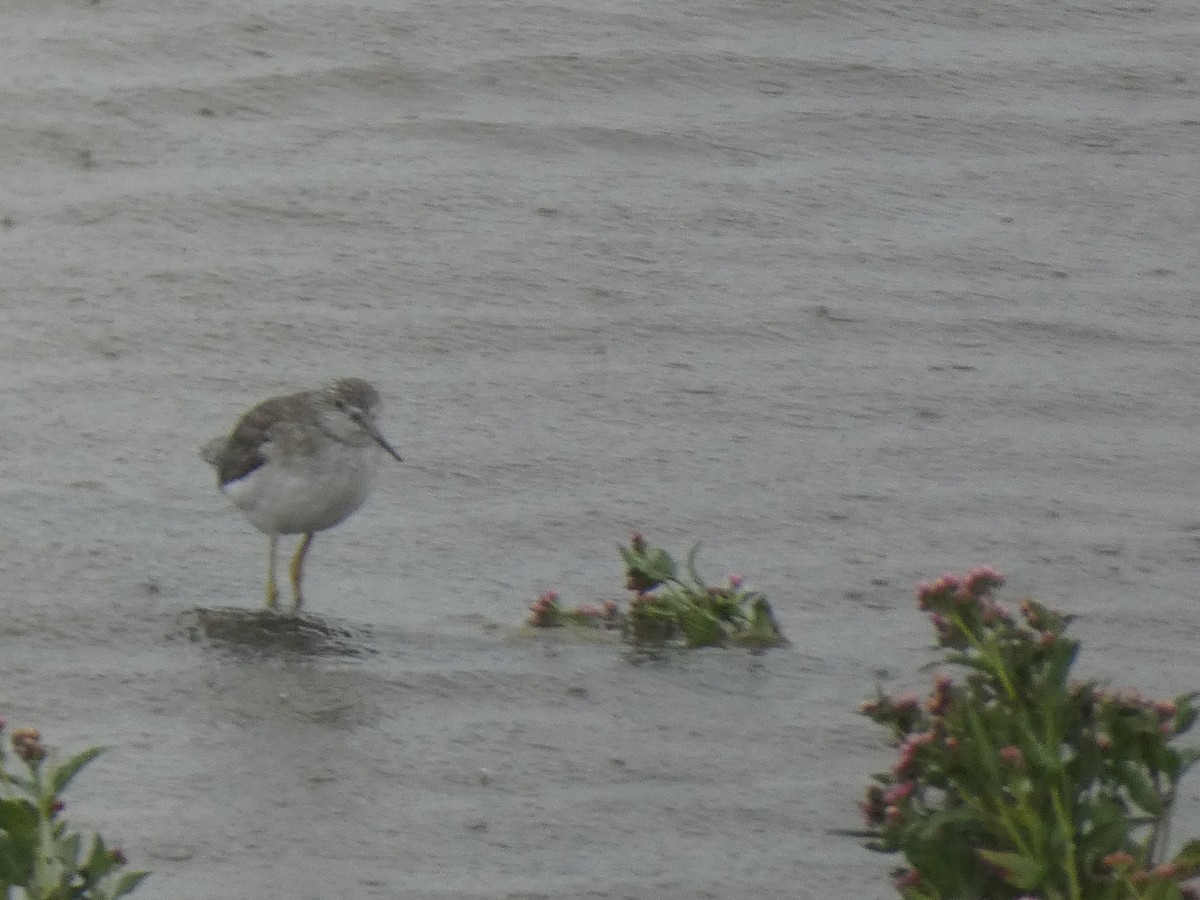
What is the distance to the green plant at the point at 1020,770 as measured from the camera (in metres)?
4.45

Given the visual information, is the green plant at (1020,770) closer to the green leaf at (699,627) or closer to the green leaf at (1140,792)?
the green leaf at (1140,792)

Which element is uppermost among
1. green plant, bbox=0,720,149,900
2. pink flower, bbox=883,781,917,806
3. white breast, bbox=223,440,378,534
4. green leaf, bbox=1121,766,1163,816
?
green leaf, bbox=1121,766,1163,816

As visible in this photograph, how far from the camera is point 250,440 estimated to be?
28.4 ft

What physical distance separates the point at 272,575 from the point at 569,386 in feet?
5.49

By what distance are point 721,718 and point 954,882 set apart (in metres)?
2.73

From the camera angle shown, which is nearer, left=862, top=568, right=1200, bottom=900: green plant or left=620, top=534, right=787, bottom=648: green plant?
left=862, top=568, right=1200, bottom=900: green plant

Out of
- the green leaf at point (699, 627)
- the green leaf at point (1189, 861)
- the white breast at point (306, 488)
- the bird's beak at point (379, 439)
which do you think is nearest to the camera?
the green leaf at point (1189, 861)

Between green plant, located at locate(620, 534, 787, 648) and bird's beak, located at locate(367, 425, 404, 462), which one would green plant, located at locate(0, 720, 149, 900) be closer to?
green plant, located at locate(620, 534, 787, 648)

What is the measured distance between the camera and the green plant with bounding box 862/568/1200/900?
14.6 feet

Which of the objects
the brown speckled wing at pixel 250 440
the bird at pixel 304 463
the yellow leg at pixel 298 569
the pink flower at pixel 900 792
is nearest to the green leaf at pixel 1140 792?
the pink flower at pixel 900 792

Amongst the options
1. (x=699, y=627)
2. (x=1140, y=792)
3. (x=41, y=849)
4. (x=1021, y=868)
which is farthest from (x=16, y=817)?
(x=699, y=627)

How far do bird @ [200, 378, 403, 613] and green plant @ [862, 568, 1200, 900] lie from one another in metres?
4.07

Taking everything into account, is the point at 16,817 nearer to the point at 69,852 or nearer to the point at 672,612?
the point at 69,852

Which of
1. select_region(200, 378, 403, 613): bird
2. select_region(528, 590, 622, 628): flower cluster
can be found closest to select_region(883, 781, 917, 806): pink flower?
select_region(528, 590, 622, 628): flower cluster
